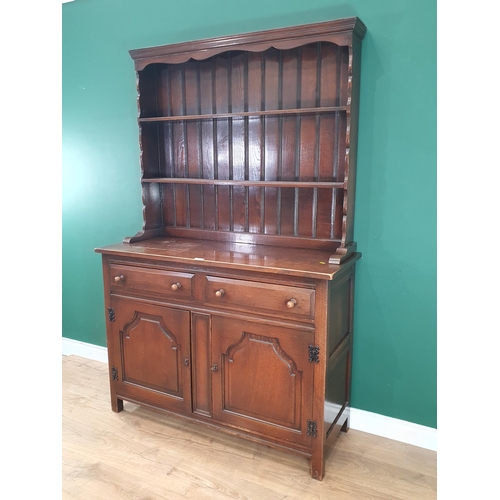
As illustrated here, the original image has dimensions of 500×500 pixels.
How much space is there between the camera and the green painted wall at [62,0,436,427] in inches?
77.9

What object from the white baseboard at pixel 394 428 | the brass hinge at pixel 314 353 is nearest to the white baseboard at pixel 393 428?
the white baseboard at pixel 394 428

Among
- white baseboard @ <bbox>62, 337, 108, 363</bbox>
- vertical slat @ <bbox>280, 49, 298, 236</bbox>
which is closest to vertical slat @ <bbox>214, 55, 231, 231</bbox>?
vertical slat @ <bbox>280, 49, 298, 236</bbox>

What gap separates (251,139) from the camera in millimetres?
2318

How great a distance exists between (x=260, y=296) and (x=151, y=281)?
62 cm

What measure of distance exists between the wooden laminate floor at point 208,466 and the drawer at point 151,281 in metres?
0.77

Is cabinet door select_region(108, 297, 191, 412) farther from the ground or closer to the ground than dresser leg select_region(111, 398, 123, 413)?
farther from the ground

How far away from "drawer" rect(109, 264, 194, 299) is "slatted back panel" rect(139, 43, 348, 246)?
0.51 meters

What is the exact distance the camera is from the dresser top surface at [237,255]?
6.03ft

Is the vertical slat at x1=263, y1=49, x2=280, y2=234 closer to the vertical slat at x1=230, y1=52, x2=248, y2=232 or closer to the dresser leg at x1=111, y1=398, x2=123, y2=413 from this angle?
the vertical slat at x1=230, y1=52, x2=248, y2=232

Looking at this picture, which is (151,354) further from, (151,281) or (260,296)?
(260,296)

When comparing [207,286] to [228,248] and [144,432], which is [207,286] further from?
[144,432]

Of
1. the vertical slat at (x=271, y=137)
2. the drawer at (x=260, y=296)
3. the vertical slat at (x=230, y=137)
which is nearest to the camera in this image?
the drawer at (x=260, y=296)

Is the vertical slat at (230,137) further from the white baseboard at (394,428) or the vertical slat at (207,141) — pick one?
the white baseboard at (394,428)

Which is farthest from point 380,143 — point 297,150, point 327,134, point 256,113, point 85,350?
point 85,350
